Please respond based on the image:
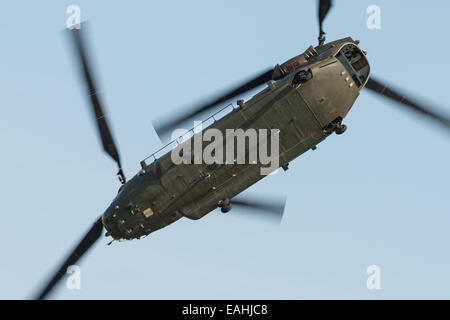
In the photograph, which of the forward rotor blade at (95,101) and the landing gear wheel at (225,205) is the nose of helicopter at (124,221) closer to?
the forward rotor blade at (95,101)

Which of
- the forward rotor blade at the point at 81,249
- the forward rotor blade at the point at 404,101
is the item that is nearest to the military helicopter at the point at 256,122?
the forward rotor blade at the point at 404,101

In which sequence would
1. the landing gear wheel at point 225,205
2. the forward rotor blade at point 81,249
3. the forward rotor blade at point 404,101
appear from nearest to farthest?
the forward rotor blade at point 404,101
the landing gear wheel at point 225,205
the forward rotor blade at point 81,249

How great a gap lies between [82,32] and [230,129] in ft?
33.4

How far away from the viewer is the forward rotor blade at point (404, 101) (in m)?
40.9

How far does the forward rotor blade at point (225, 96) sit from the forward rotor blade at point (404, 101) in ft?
18.2

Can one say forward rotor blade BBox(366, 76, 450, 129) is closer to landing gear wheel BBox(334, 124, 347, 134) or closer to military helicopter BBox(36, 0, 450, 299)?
military helicopter BBox(36, 0, 450, 299)

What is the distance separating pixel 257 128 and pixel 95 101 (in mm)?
9670

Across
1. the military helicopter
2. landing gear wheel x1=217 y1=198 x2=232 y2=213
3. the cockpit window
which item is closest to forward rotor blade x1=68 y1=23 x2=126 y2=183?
the military helicopter

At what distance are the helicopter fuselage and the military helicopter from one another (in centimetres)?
6

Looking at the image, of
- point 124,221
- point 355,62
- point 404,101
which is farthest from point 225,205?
point 404,101
